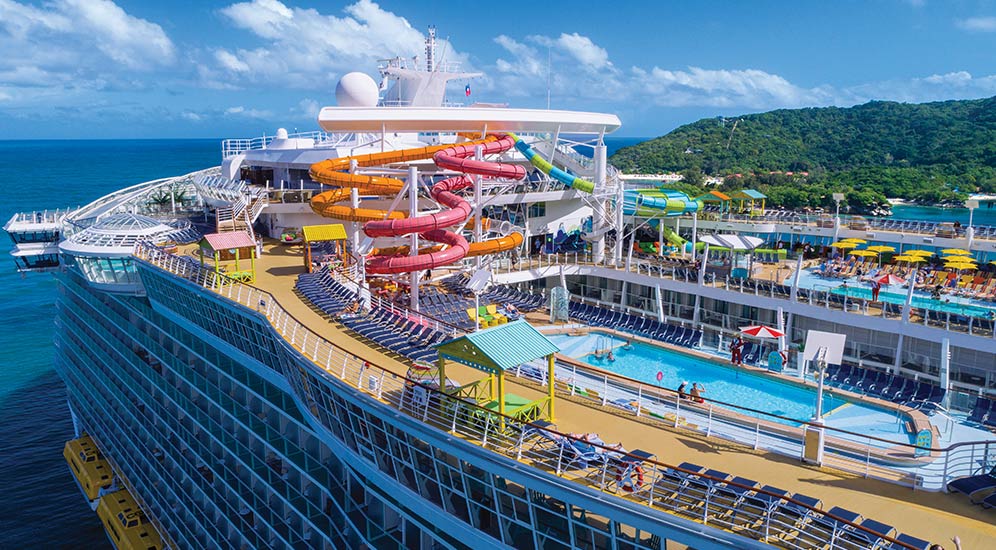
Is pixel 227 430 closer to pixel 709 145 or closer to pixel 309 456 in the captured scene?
pixel 309 456

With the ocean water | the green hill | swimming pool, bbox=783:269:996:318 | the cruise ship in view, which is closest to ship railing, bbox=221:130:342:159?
the cruise ship

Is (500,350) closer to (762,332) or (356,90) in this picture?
(762,332)

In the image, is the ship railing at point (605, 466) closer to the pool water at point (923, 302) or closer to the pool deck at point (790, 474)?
the pool deck at point (790, 474)

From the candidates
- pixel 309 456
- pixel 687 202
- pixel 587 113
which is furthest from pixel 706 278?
pixel 309 456

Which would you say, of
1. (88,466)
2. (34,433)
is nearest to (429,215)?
(88,466)

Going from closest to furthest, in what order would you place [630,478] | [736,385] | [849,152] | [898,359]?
1. [630,478]
2. [736,385]
3. [898,359]
4. [849,152]

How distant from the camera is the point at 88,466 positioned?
112ft

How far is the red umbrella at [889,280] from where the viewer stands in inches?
1305

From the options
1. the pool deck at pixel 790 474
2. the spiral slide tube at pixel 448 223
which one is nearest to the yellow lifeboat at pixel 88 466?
the spiral slide tube at pixel 448 223

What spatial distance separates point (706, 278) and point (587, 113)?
1160cm

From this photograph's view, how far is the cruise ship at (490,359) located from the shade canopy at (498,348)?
0.06m

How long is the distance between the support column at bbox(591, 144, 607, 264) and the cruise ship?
17cm

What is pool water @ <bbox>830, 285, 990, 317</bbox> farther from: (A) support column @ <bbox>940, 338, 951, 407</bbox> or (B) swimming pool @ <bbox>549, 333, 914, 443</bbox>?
(B) swimming pool @ <bbox>549, 333, 914, 443</bbox>

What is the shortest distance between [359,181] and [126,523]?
60.9 feet
